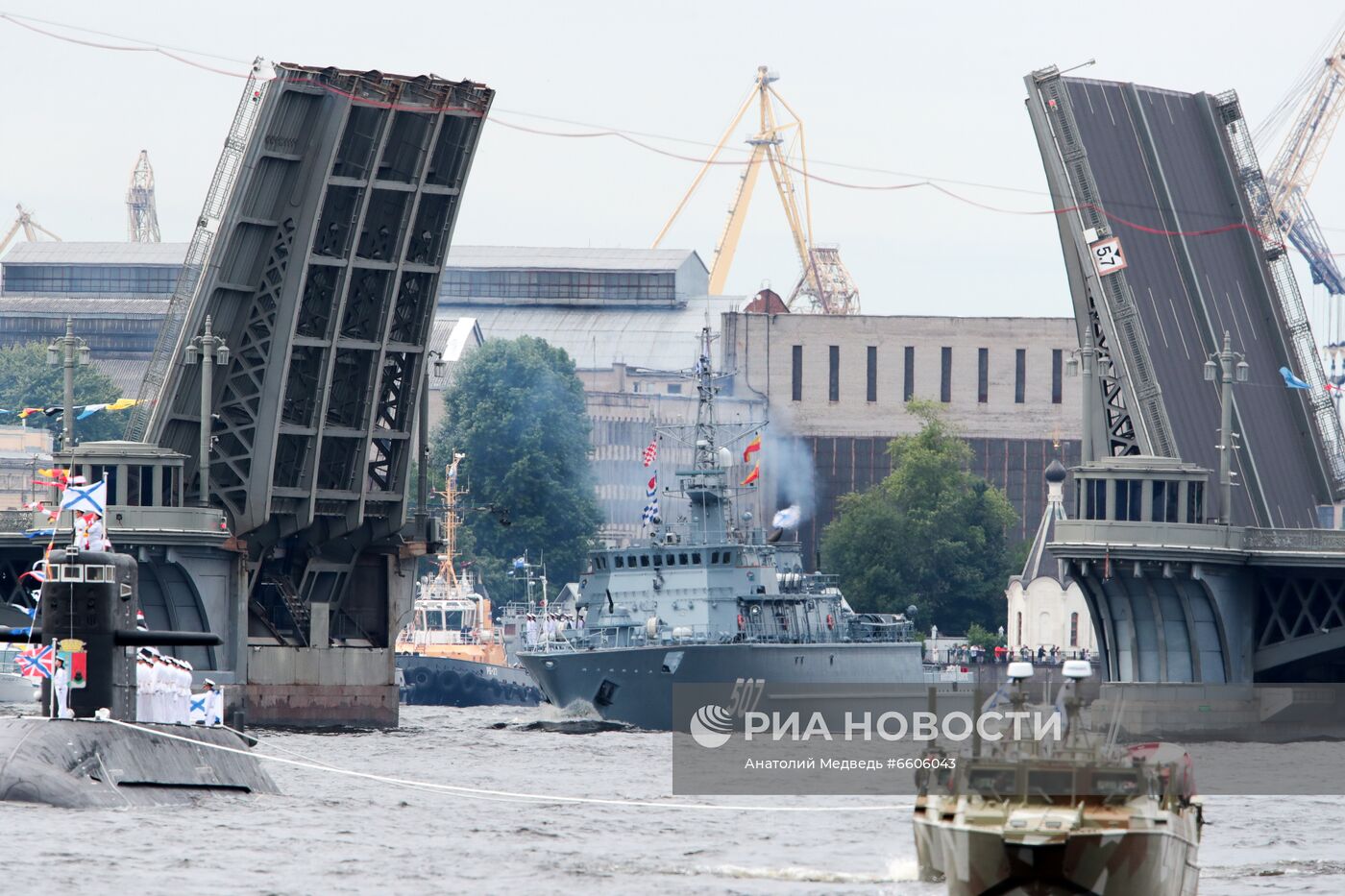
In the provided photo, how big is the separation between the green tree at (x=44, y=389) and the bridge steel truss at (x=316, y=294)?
171ft

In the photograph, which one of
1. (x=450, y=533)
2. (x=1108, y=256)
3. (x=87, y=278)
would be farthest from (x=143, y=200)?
(x=1108, y=256)

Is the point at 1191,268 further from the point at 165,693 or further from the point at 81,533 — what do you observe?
the point at 81,533

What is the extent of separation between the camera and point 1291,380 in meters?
53.7

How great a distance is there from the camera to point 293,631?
56188mm

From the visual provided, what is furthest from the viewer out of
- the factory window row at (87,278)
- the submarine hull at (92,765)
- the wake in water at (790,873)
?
the factory window row at (87,278)

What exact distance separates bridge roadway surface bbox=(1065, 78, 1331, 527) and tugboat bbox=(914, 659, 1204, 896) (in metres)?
32.2

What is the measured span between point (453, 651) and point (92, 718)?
55.7 m

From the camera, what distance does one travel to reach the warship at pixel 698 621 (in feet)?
200

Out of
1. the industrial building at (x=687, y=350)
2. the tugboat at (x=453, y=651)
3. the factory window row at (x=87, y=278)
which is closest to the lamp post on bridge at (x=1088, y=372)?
the tugboat at (x=453, y=651)

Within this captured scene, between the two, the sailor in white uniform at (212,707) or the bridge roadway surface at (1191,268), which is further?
the bridge roadway surface at (1191,268)

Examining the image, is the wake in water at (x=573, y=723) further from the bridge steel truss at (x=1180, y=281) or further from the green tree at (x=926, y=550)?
the green tree at (x=926, y=550)

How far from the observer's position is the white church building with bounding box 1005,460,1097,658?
3349 inches

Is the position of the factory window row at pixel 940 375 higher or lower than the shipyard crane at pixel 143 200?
lower

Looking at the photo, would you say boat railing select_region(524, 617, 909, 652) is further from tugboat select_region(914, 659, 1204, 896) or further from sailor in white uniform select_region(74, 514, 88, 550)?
tugboat select_region(914, 659, 1204, 896)
